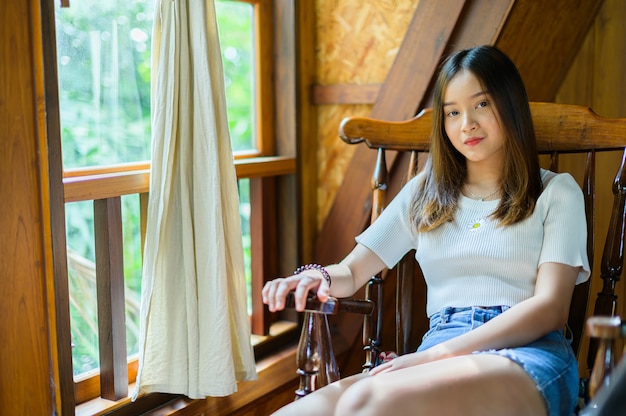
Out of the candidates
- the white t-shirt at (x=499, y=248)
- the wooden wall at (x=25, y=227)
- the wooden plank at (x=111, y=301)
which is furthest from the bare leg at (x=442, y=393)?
the wooden plank at (x=111, y=301)

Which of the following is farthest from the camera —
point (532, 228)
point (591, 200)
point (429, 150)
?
point (429, 150)

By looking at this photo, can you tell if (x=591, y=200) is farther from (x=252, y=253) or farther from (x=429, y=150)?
(x=252, y=253)

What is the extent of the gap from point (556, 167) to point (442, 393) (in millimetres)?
815

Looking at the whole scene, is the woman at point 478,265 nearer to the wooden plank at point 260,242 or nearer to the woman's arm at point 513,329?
the woman's arm at point 513,329

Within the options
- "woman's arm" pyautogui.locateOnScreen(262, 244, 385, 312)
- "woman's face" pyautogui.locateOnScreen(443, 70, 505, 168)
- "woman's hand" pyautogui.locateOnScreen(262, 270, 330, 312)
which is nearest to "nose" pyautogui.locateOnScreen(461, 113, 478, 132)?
"woman's face" pyautogui.locateOnScreen(443, 70, 505, 168)

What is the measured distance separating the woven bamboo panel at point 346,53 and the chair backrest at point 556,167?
526 millimetres

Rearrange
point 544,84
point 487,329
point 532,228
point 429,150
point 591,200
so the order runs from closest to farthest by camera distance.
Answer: point 487,329, point 532,228, point 591,200, point 429,150, point 544,84

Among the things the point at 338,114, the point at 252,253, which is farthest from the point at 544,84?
the point at 252,253

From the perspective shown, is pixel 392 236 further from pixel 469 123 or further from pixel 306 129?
pixel 306 129

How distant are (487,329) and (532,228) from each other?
29 centimetres

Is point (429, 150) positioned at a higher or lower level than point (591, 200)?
higher

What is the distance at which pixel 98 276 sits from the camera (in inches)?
80.4

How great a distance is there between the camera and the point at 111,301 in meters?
2.04

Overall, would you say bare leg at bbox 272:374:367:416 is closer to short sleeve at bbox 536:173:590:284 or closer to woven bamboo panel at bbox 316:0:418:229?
short sleeve at bbox 536:173:590:284
